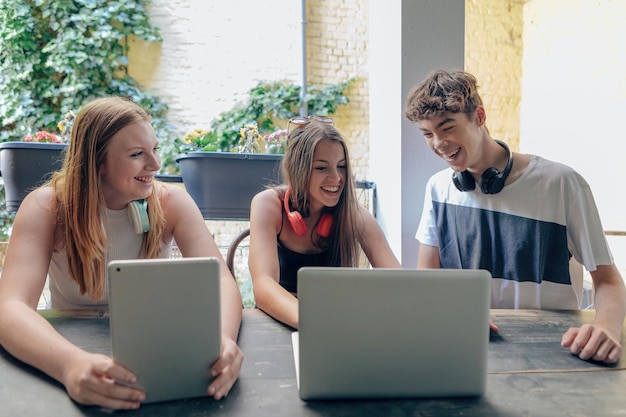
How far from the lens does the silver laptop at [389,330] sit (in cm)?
79

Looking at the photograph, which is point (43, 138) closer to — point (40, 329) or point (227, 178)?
point (227, 178)

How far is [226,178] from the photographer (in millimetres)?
2289

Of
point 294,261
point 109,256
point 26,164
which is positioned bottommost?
point 294,261

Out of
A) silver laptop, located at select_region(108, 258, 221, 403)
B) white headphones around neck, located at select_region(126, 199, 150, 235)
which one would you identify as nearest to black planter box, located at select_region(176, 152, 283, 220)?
white headphones around neck, located at select_region(126, 199, 150, 235)

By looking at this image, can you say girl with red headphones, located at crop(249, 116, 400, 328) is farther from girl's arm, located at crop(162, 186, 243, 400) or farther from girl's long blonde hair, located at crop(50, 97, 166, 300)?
girl's long blonde hair, located at crop(50, 97, 166, 300)

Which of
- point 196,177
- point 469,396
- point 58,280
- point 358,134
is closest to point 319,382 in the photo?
point 469,396

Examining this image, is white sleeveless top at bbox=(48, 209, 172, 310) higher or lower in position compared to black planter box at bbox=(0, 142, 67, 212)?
lower

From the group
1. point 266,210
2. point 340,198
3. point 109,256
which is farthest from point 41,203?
point 340,198

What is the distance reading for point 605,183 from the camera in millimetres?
4859

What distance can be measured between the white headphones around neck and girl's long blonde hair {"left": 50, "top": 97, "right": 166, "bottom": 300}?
80 millimetres

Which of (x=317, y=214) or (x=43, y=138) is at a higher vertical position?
(x=43, y=138)

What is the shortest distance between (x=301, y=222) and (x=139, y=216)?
547 mm

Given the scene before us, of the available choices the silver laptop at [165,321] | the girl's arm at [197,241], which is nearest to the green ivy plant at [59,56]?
the girl's arm at [197,241]

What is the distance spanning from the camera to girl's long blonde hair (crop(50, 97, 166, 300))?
1.31 m
